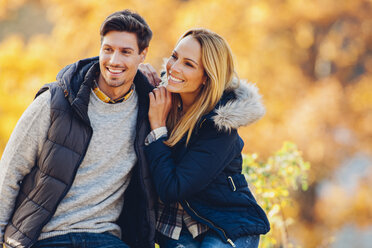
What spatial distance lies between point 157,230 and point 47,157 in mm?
864

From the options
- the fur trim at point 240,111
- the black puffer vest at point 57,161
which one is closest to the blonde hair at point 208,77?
the fur trim at point 240,111

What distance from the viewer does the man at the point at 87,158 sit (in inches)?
93.7

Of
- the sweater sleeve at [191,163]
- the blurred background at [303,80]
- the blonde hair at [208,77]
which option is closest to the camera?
the sweater sleeve at [191,163]

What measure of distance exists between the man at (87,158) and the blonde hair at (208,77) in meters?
0.23

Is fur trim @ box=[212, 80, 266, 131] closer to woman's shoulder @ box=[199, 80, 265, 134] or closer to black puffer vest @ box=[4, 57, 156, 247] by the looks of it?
woman's shoulder @ box=[199, 80, 265, 134]

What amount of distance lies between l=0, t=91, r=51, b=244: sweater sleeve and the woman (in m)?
0.62

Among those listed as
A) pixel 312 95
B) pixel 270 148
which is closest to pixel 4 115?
pixel 270 148

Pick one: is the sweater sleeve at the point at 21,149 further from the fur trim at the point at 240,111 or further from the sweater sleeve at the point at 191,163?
the fur trim at the point at 240,111

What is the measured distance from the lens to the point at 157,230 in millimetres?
2805

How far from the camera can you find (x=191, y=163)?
2584 millimetres

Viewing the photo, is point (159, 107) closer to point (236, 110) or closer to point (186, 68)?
point (186, 68)

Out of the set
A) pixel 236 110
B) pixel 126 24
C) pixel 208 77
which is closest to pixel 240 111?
pixel 236 110

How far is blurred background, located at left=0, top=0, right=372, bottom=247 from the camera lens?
8422 millimetres

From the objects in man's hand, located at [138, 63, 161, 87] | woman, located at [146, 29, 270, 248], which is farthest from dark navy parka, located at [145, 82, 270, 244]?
man's hand, located at [138, 63, 161, 87]
